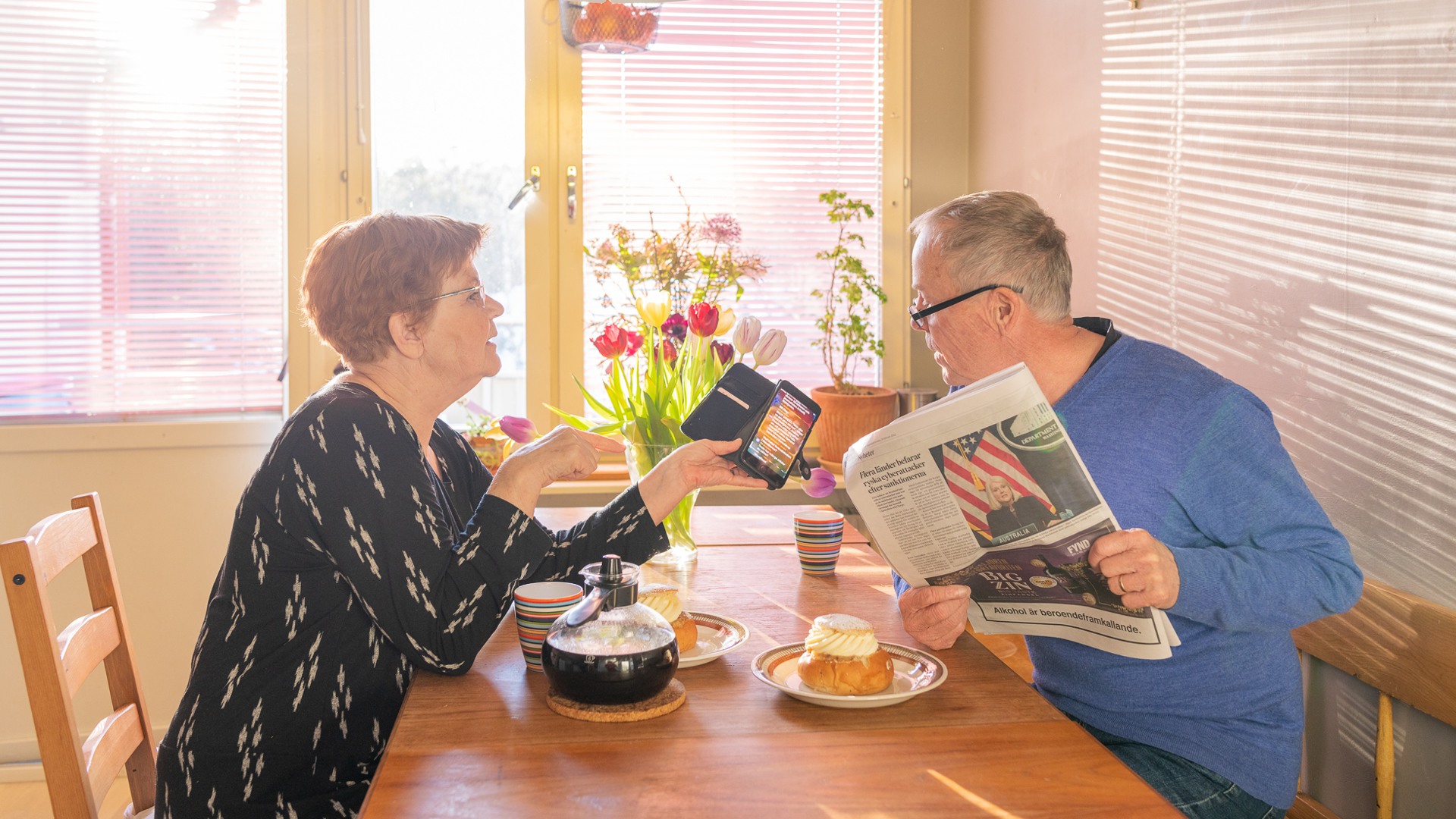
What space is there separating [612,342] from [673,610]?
0.67 meters

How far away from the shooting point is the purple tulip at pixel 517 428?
5.87 ft

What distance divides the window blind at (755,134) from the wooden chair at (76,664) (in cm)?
181

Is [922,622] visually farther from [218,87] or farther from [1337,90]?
[218,87]

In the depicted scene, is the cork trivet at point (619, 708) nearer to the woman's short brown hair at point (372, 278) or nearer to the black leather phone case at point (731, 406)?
the black leather phone case at point (731, 406)

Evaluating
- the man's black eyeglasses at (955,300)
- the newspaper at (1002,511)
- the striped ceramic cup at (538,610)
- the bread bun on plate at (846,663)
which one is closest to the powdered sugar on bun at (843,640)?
the bread bun on plate at (846,663)

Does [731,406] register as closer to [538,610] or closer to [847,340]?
[538,610]

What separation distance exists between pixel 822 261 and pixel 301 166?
158 cm

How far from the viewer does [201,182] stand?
3.10 m

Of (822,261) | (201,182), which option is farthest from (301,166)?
(822,261)

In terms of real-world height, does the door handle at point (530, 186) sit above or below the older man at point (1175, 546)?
above

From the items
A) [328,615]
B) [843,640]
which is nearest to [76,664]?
[328,615]

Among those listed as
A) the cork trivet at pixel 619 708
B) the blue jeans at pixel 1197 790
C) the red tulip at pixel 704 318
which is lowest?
the blue jeans at pixel 1197 790

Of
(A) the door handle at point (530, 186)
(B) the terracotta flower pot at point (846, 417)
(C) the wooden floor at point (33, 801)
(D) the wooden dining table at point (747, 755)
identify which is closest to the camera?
(D) the wooden dining table at point (747, 755)

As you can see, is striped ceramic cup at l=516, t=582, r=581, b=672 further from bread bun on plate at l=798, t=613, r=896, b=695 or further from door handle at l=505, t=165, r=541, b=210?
door handle at l=505, t=165, r=541, b=210
